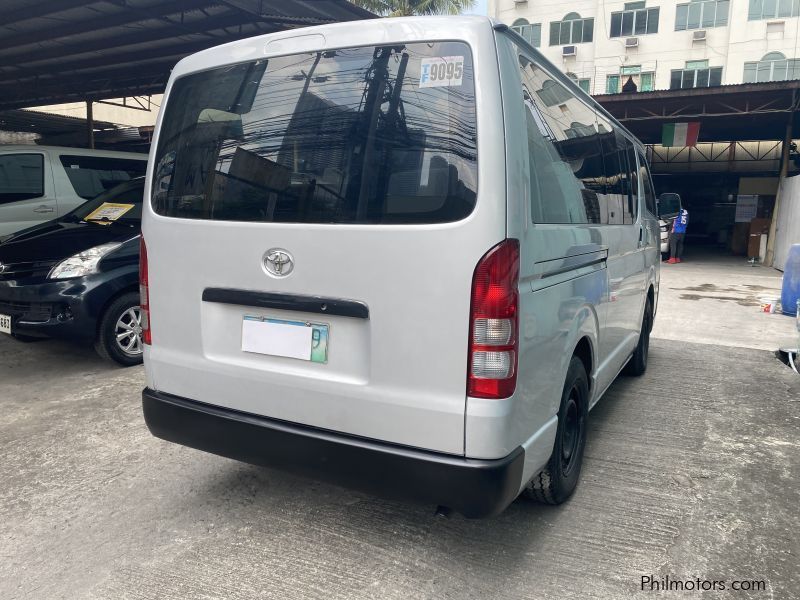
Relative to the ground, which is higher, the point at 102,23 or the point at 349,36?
the point at 102,23

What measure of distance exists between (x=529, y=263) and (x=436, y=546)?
4.03ft

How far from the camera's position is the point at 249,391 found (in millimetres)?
2305

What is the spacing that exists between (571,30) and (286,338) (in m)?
30.6

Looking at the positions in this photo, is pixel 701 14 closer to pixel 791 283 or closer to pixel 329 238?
pixel 791 283

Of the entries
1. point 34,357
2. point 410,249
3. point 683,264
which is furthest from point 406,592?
point 683,264

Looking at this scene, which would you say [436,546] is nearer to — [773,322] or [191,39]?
[773,322]

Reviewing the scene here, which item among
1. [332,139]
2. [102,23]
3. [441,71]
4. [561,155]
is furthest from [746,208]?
[332,139]

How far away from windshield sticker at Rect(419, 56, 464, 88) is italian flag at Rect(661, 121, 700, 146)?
1856cm

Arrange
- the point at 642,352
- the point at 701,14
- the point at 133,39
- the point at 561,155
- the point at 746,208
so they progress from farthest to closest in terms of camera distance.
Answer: the point at 701,14 → the point at 746,208 → the point at 133,39 → the point at 642,352 → the point at 561,155

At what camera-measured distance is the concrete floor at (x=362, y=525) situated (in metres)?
2.23

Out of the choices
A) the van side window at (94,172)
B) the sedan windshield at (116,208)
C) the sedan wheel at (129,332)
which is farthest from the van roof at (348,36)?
the van side window at (94,172)

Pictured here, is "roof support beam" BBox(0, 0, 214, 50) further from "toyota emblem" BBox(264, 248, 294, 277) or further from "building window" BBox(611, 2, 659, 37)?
"building window" BBox(611, 2, 659, 37)

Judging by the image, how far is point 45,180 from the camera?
6480mm

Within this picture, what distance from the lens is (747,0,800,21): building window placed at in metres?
24.6
